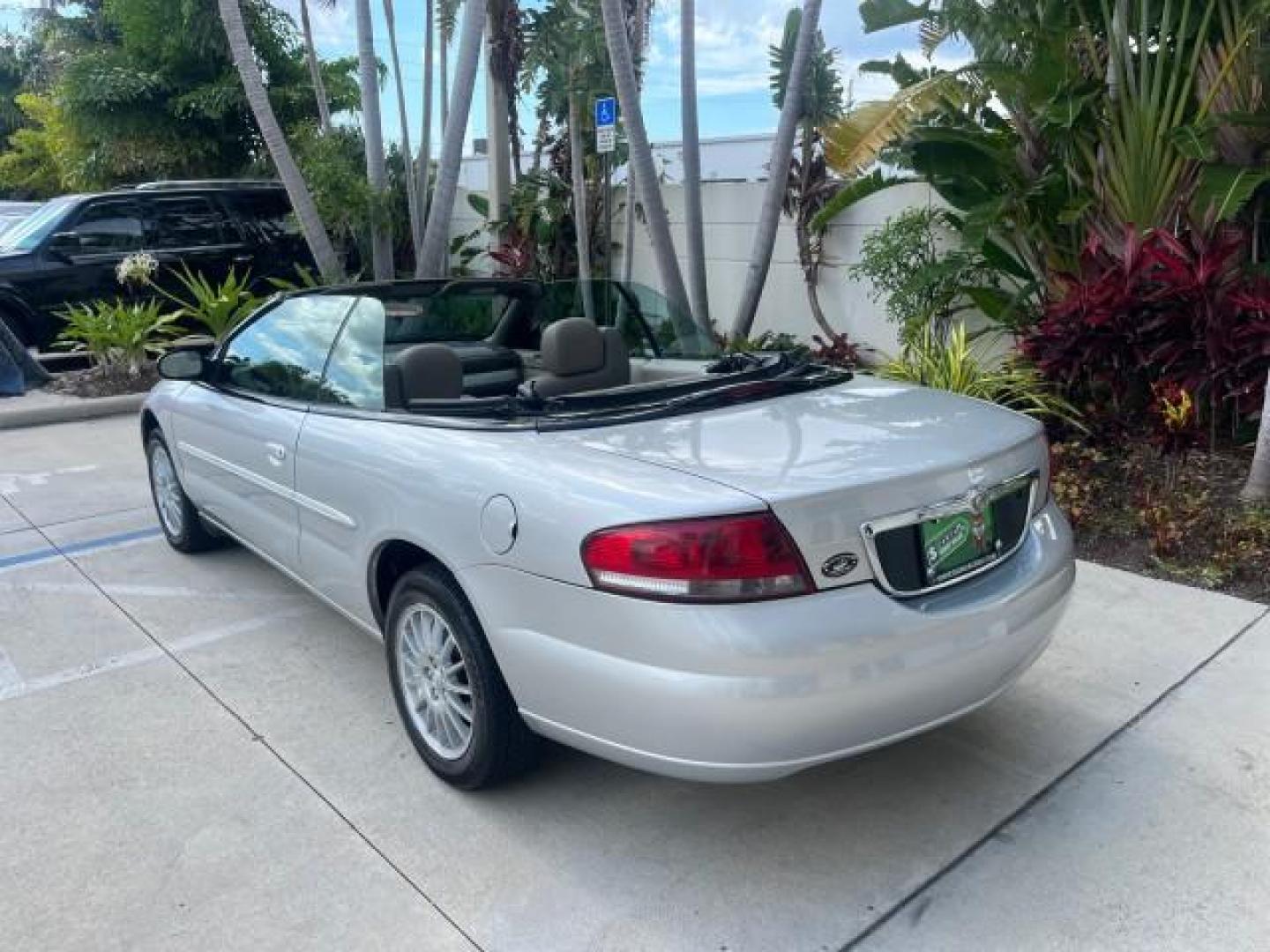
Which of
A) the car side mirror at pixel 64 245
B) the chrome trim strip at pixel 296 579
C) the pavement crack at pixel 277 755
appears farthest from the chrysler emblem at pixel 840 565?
the car side mirror at pixel 64 245

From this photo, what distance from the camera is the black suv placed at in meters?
10.4

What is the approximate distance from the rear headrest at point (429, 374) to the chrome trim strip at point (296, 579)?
799 millimetres

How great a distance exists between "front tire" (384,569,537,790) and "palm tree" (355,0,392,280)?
28.0 ft

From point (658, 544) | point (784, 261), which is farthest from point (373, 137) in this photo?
point (658, 544)

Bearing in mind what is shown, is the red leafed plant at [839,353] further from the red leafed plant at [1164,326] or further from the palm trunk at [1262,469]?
the palm trunk at [1262,469]

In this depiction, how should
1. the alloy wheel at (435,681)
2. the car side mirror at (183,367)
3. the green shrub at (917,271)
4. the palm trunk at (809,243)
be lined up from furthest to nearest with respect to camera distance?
1. the palm trunk at (809,243)
2. the green shrub at (917,271)
3. the car side mirror at (183,367)
4. the alloy wheel at (435,681)

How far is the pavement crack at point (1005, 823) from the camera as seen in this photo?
8.33 feet

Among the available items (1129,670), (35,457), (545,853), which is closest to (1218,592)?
(1129,670)

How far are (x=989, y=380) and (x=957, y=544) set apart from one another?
371 cm

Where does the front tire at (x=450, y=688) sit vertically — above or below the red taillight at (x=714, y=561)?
below

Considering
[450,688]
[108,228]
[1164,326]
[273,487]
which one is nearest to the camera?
[450,688]

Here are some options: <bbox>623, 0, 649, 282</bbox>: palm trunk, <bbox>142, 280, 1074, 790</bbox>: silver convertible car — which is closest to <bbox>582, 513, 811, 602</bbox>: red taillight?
<bbox>142, 280, 1074, 790</bbox>: silver convertible car

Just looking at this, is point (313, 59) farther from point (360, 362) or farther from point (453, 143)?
point (360, 362)

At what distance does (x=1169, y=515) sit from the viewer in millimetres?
5004
